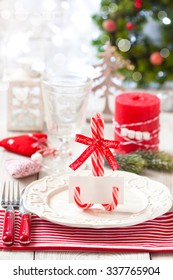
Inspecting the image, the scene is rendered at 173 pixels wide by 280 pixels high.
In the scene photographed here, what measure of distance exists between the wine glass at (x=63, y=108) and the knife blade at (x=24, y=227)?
38 cm

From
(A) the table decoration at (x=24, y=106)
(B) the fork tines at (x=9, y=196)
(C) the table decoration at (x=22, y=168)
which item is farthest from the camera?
(A) the table decoration at (x=24, y=106)

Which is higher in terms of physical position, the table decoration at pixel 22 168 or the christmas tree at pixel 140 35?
the christmas tree at pixel 140 35

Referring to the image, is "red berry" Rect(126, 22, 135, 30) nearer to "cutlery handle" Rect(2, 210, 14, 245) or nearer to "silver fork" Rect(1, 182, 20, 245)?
"silver fork" Rect(1, 182, 20, 245)

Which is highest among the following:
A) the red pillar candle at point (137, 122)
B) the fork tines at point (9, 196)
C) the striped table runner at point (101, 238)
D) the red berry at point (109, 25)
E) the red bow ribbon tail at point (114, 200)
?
the red berry at point (109, 25)

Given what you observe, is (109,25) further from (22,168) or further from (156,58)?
(22,168)

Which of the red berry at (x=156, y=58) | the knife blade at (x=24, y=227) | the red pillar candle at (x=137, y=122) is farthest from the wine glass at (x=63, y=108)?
the red berry at (x=156, y=58)

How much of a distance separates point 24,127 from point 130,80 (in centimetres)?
99

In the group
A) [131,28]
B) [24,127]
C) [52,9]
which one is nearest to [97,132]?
[24,127]

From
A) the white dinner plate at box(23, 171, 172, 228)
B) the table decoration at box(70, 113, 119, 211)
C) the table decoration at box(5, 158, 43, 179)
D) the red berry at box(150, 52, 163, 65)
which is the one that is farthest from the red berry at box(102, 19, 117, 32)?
the table decoration at box(70, 113, 119, 211)

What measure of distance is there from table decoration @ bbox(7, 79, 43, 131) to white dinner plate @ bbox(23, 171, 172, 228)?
575 millimetres

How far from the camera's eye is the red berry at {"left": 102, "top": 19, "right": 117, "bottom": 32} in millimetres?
3279

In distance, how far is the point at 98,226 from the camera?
5.54ft

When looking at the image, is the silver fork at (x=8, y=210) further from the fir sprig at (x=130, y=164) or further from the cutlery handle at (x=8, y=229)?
the fir sprig at (x=130, y=164)

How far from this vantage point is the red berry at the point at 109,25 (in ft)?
10.8
